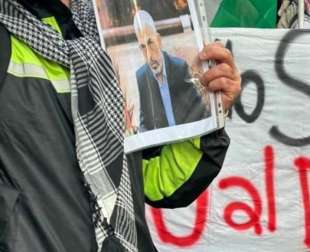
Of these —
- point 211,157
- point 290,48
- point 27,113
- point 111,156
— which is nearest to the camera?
point 27,113

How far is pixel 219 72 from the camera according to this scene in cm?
148

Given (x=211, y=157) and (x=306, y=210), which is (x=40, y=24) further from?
(x=306, y=210)

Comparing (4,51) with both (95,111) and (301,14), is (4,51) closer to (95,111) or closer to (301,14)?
(95,111)

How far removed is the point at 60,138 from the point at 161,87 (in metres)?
0.32

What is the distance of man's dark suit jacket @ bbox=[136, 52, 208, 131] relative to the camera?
4.78 ft

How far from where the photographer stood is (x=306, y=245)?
127 inches

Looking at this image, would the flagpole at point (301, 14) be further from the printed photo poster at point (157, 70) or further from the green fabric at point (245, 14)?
the printed photo poster at point (157, 70)

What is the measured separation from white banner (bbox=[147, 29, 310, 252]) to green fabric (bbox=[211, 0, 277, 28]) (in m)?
0.10

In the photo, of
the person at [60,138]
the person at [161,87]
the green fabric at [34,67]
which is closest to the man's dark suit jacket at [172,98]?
the person at [161,87]

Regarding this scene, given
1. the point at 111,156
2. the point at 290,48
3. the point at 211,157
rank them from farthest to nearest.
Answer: the point at 290,48 → the point at 211,157 → the point at 111,156

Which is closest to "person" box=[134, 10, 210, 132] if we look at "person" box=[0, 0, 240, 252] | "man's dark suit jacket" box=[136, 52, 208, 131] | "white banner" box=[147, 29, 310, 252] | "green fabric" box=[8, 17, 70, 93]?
"man's dark suit jacket" box=[136, 52, 208, 131]

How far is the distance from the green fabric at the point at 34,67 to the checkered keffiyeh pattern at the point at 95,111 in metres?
0.01

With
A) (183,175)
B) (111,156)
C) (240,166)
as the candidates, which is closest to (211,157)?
(183,175)

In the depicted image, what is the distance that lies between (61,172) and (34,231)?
11 centimetres
